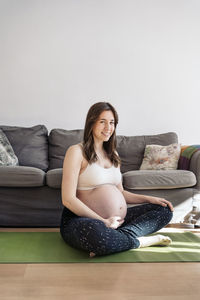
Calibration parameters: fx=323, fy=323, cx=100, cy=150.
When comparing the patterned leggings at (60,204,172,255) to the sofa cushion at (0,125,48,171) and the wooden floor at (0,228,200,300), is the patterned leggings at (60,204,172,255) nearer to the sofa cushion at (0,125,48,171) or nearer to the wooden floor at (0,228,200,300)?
the wooden floor at (0,228,200,300)

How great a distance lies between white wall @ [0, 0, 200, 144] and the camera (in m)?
3.58

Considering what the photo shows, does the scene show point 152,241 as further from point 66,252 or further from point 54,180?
point 54,180

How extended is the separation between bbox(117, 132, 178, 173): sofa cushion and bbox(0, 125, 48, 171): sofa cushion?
30.0 inches

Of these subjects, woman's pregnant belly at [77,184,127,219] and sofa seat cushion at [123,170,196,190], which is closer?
woman's pregnant belly at [77,184,127,219]

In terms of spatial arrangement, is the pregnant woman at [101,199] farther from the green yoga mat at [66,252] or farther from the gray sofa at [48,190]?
the gray sofa at [48,190]

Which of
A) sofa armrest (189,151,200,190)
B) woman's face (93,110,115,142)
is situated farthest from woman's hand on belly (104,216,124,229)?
sofa armrest (189,151,200,190)

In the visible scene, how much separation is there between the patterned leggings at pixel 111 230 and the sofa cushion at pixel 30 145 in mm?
1259

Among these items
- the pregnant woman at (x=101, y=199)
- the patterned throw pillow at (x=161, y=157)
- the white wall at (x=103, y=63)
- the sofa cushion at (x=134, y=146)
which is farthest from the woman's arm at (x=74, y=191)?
the white wall at (x=103, y=63)

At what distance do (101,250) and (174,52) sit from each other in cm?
278

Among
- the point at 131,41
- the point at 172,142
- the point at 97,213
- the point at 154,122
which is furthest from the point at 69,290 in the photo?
the point at 131,41

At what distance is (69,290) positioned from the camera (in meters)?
1.34

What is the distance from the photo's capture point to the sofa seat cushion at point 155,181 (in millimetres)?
2572

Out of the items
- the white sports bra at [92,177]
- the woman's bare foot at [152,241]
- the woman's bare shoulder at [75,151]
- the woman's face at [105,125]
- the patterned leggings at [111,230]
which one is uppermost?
the woman's face at [105,125]

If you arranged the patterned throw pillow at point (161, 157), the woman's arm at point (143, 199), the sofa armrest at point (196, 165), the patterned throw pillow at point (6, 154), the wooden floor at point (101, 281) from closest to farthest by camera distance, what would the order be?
1. the wooden floor at point (101, 281)
2. the woman's arm at point (143, 199)
3. the sofa armrest at point (196, 165)
4. the patterned throw pillow at point (6, 154)
5. the patterned throw pillow at point (161, 157)
